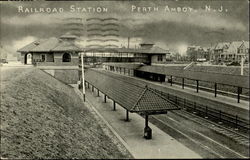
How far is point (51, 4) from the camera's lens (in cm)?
1193

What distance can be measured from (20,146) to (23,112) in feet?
12.0

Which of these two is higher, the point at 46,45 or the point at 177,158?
the point at 46,45

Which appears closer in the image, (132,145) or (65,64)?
(132,145)

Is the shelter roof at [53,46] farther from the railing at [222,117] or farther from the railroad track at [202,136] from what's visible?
the railroad track at [202,136]

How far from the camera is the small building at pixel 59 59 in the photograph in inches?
1417

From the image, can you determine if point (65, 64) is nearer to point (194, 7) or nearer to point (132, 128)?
point (132, 128)

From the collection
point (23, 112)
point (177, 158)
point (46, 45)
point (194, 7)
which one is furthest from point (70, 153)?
point (46, 45)

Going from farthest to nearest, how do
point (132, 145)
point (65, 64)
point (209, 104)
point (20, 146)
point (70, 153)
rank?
point (65, 64) < point (209, 104) < point (132, 145) < point (70, 153) < point (20, 146)

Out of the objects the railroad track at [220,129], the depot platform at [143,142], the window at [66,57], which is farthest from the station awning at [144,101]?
the window at [66,57]

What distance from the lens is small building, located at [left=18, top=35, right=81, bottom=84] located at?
36.0 meters

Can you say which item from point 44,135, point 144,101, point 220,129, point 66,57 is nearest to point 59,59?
point 66,57

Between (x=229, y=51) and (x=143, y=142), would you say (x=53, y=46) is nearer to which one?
(x=143, y=142)

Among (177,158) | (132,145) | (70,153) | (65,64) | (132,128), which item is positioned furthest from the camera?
(65,64)

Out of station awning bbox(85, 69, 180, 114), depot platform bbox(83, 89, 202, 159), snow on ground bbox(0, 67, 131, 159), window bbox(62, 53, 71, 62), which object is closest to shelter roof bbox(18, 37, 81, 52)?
Result: window bbox(62, 53, 71, 62)
